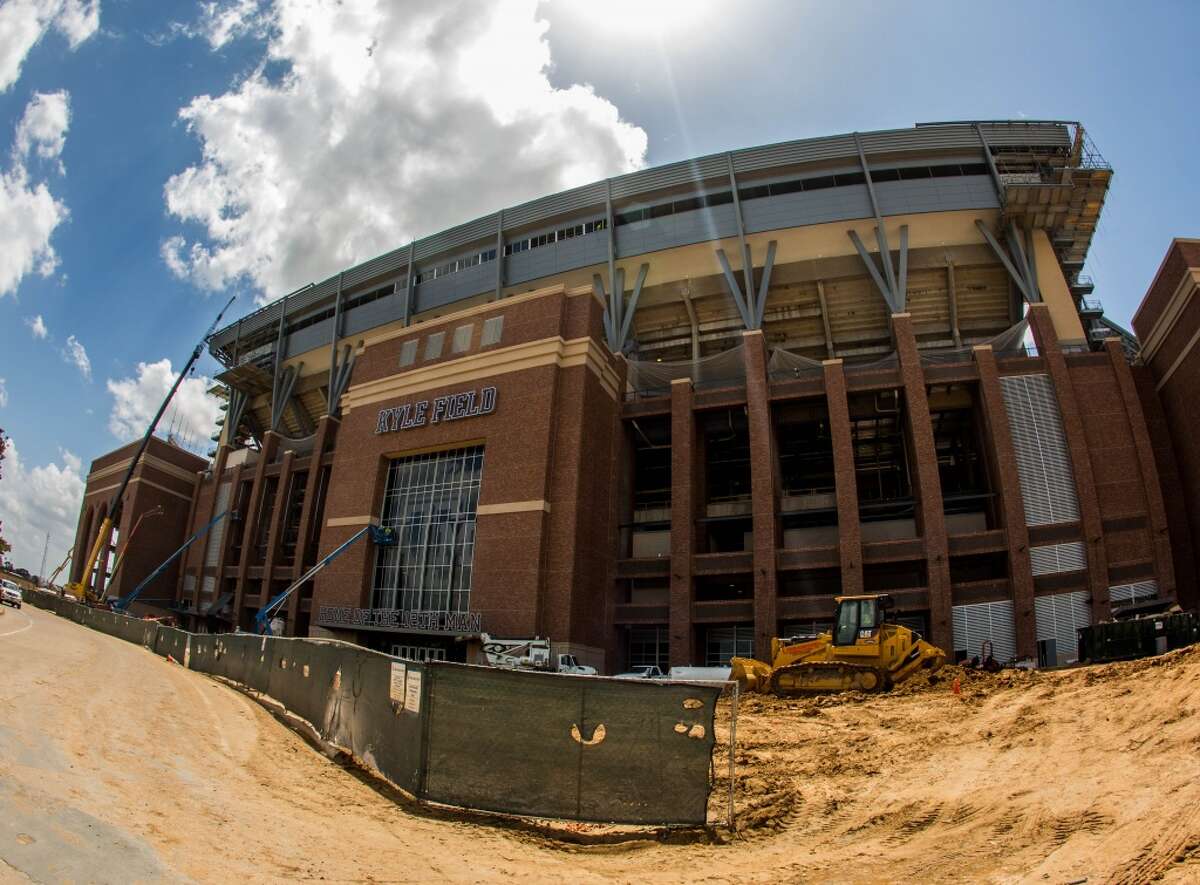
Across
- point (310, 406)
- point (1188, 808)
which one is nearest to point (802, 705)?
point (1188, 808)

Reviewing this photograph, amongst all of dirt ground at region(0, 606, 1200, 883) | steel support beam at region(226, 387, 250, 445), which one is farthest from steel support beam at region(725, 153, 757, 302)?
steel support beam at region(226, 387, 250, 445)

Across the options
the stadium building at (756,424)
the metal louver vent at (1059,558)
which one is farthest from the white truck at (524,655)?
the metal louver vent at (1059,558)

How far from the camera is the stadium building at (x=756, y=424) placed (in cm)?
3002

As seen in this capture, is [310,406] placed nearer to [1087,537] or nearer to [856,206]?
[856,206]

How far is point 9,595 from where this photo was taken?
4159cm

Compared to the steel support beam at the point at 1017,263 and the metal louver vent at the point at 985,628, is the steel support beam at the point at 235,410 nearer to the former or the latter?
the metal louver vent at the point at 985,628

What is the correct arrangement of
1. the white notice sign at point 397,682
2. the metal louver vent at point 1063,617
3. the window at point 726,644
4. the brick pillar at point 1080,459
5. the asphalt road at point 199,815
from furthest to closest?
the window at point 726,644, the metal louver vent at point 1063,617, the brick pillar at point 1080,459, the white notice sign at point 397,682, the asphalt road at point 199,815

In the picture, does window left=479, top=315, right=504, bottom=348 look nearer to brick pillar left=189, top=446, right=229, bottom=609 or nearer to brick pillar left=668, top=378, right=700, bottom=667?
brick pillar left=668, top=378, right=700, bottom=667

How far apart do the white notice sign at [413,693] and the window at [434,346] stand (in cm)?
3119

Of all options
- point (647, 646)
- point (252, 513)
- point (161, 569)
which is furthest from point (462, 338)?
point (161, 569)

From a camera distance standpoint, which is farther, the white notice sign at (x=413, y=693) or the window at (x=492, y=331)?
the window at (x=492, y=331)

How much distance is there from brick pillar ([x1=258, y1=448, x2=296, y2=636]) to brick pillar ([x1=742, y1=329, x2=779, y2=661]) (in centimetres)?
3401

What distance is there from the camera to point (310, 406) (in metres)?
60.0

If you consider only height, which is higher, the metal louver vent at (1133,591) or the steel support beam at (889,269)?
the steel support beam at (889,269)
